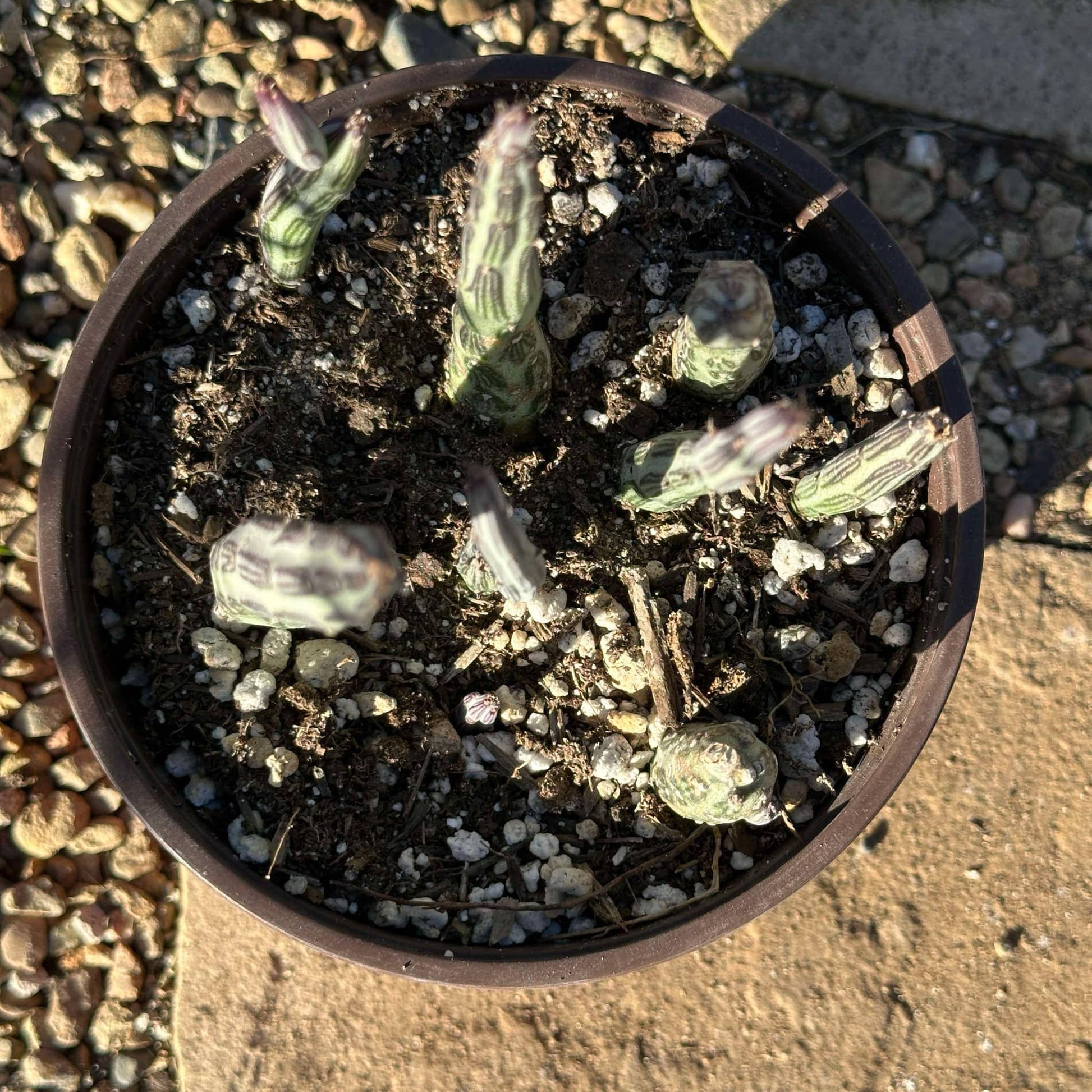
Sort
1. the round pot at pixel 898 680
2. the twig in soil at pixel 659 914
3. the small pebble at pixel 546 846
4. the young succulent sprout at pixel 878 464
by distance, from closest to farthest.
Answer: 1. the young succulent sprout at pixel 878 464
2. the round pot at pixel 898 680
3. the twig in soil at pixel 659 914
4. the small pebble at pixel 546 846

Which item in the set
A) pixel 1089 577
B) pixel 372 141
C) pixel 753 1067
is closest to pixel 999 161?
pixel 1089 577

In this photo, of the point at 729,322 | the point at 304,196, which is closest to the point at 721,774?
the point at 729,322

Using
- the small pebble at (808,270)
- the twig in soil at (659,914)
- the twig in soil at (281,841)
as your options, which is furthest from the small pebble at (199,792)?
the small pebble at (808,270)

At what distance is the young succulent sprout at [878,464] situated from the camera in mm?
1930

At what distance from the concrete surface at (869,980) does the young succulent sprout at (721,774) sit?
3.11 feet

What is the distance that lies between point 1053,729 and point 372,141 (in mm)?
2619

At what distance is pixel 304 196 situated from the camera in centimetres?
210

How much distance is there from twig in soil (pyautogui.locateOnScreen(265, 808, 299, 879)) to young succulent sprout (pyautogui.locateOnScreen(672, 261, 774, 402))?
1.42m

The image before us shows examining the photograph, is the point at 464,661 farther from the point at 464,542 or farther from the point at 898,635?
the point at 898,635

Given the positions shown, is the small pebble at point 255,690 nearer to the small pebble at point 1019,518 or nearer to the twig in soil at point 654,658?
the twig in soil at point 654,658

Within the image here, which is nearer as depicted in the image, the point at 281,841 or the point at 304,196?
the point at 304,196

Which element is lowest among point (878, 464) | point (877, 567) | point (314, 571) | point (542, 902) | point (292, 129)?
point (542, 902)

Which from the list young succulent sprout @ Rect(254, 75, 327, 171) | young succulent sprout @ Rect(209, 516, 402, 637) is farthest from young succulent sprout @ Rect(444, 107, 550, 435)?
young succulent sprout @ Rect(209, 516, 402, 637)

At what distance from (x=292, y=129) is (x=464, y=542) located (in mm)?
994
